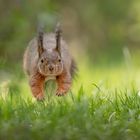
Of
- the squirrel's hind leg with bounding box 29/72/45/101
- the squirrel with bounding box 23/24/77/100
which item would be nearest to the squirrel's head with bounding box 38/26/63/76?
the squirrel with bounding box 23/24/77/100

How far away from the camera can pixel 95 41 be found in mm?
15492

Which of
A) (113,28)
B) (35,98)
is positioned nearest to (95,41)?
(113,28)

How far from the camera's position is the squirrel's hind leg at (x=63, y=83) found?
662 cm

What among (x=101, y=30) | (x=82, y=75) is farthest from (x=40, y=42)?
(x=101, y=30)

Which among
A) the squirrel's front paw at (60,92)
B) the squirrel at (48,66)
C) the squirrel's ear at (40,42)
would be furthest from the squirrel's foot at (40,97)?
the squirrel's ear at (40,42)

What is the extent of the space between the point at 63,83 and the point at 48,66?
0.30 m

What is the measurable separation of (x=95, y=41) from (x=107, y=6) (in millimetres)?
818

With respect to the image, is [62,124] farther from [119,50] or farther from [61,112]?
[119,50]

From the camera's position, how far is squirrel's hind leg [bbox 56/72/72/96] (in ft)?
21.7

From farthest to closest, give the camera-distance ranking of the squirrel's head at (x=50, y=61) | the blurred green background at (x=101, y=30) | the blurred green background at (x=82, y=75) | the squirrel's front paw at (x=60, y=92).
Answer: the blurred green background at (x=101, y=30)
the squirrel's front paw at (x=60, y=92)
the squirrel's head at (x=50, y=61)
the blurred green background at (x=82, y=75)

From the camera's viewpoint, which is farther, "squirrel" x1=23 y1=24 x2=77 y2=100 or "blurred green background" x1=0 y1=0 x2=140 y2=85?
"blurred green background" x1=0 y1=0 x2=140 y2=85

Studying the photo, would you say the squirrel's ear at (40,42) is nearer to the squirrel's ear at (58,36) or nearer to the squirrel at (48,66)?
the squirrel at (48,66)

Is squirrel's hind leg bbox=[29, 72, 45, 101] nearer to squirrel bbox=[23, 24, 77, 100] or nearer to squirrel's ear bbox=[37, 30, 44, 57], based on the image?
squirrel bbox=[23, 24, 77, 100]

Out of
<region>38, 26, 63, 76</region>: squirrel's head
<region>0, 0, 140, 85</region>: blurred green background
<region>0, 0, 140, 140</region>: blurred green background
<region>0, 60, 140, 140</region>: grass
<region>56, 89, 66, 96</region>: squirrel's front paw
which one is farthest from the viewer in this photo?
<region>0, 0, 140, 85</region>: blurred green background
